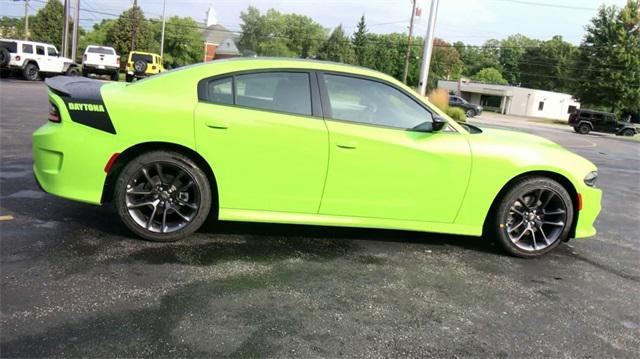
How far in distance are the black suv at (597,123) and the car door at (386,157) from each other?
111 feet

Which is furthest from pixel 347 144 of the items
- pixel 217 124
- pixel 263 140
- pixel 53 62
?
pixel 53 62

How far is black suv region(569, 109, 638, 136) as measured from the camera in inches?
1337

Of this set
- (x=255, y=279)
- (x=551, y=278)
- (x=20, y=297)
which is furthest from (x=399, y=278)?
(x=20, y=297)

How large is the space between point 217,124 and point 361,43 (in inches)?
3439

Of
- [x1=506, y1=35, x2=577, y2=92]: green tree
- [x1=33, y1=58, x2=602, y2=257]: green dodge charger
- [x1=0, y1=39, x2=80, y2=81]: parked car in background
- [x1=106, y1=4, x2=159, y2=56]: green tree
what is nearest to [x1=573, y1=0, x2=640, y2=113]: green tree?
[x1=506, y1=35, x2=577, y2=92]: green tree

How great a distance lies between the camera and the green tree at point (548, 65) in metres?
90.0

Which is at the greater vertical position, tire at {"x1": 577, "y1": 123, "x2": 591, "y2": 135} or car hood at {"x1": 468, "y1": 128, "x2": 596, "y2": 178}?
tire at {"x1": 577, "y1": 123, "x2": 591, "y2": 135}

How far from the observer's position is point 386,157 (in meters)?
4.20

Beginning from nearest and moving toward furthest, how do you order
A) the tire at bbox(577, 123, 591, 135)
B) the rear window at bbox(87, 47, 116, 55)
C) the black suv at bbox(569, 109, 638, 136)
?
1. the rear window at bbox(87, 47, 116, 55)
2. the tire at bbox(577, 123, 591, 135)
3. the black suv at bbox(569, 109, 638, 136)

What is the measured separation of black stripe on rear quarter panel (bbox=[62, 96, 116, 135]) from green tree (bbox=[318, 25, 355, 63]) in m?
83.6

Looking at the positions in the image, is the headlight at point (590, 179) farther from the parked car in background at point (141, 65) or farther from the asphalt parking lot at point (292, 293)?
the parked car in background at point (141, 65)

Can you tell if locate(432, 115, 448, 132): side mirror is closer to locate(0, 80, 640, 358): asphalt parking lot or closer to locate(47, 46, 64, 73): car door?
locate(0, 80, 640, 358): asphalt parking lot

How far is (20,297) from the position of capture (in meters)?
3.10

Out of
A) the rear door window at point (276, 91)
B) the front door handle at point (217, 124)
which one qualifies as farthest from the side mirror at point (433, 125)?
the front door handle at point (217, 124)
